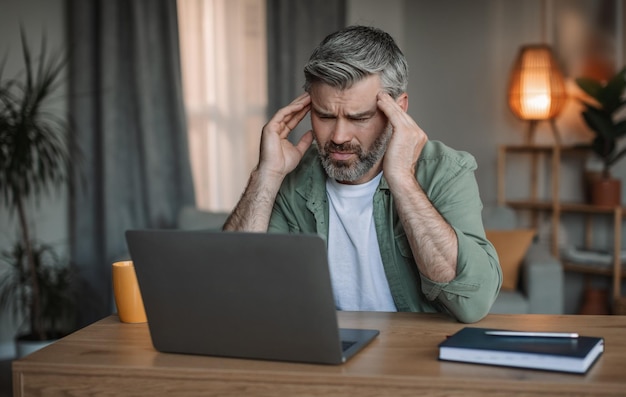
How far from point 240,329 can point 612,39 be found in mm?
3778

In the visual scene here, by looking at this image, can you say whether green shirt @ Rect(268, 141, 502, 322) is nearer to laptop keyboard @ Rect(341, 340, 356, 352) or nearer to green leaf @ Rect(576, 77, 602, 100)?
laptop keyboard @ Rect(341, 340, 356, 352)

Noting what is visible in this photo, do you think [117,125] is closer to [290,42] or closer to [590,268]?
[290,42]

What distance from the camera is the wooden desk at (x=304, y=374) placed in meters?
1.13

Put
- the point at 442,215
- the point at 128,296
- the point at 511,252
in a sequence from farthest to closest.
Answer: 1. the point at 511,252
2. the point at 442,215
3. the point at 128,296

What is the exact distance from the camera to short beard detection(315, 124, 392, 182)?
6.15ft

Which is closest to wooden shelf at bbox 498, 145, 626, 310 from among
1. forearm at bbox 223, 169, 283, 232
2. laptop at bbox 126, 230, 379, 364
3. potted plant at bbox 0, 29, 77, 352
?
potted plant at bbox 0, 29, 77, 352

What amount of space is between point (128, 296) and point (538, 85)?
340cm

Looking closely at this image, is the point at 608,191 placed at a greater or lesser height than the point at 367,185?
lesser

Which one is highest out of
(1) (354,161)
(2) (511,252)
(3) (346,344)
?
(1) (354,161)

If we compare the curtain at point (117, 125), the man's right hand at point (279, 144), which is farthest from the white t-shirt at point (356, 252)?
the curtain at point (117, 125)

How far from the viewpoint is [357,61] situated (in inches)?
72.0

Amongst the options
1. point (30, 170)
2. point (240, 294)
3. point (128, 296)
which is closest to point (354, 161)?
point (128, 296)

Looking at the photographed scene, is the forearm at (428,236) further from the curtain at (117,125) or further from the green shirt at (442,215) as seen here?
the curtain at (117,125)

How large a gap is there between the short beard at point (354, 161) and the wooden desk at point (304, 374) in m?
0.52
